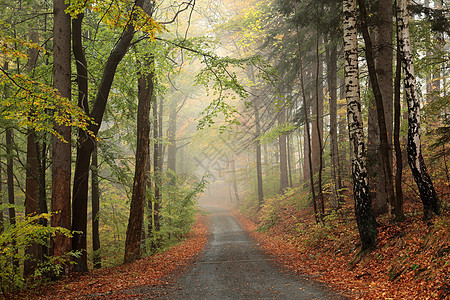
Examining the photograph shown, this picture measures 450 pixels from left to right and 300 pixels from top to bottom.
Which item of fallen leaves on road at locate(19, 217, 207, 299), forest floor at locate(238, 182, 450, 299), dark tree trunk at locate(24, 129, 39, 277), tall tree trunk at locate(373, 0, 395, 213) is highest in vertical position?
tall tree trunk at locate(373, 0, 395, 213)

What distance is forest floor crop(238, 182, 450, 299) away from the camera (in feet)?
17.5

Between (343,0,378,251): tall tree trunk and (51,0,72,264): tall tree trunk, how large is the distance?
25.0 ft

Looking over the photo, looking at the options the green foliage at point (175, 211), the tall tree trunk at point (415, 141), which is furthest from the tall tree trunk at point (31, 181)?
the tall tree trunk at point (415, 141)

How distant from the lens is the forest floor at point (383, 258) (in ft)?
17.5

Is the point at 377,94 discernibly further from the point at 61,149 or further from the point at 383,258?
the point at 61,149

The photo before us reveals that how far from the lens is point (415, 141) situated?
6.97m

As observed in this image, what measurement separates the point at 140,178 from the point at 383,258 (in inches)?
304

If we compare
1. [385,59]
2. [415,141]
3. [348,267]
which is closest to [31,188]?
[348,267]

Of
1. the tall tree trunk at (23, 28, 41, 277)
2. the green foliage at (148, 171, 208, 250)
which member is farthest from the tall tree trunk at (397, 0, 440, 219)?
the green foliage at (148, 171, 208, 250)

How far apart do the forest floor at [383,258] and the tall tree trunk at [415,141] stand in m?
0.36

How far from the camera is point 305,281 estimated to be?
267 inches

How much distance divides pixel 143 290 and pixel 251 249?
6.32 metres

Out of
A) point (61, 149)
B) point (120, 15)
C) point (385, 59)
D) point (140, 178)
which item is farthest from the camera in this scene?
point (140, 178)

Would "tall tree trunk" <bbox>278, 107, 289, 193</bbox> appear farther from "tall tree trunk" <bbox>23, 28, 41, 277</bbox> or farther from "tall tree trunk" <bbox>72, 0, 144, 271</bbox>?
"tall tree trunk" <bbox>23, 28, 41, 277</bbox>
